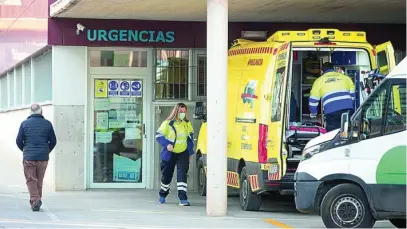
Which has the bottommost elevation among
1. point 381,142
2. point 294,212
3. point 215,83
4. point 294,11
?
point 294,212

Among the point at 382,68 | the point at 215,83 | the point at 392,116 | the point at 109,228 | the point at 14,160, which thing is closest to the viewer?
the point at 392,116

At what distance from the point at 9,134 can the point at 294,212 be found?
14.8 metres

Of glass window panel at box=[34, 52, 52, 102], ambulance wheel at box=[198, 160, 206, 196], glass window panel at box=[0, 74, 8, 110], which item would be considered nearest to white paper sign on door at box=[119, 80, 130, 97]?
glass window panel at box=[34, 52, 52, 102]

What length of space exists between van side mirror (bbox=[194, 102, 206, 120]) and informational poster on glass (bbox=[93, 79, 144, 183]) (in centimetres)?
163

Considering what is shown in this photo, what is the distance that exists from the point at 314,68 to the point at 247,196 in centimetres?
270

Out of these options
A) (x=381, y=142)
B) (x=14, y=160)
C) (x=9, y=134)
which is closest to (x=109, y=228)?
(x=381, y=142)

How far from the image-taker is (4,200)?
50.4 feet

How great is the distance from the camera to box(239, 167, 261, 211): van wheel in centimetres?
1379

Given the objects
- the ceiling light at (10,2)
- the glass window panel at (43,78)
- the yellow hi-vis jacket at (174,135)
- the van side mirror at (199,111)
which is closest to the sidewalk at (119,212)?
the yellow hi-vis jacket at (174,135)

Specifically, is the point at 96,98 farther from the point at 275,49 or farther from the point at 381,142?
the point at 381,142

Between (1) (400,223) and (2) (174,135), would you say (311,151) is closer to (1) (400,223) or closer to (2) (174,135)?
(1) (400,223)

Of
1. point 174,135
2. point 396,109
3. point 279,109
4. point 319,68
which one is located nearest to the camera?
point 396,109

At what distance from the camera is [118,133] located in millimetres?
17703

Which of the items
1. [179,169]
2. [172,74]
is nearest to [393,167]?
[179,169]
